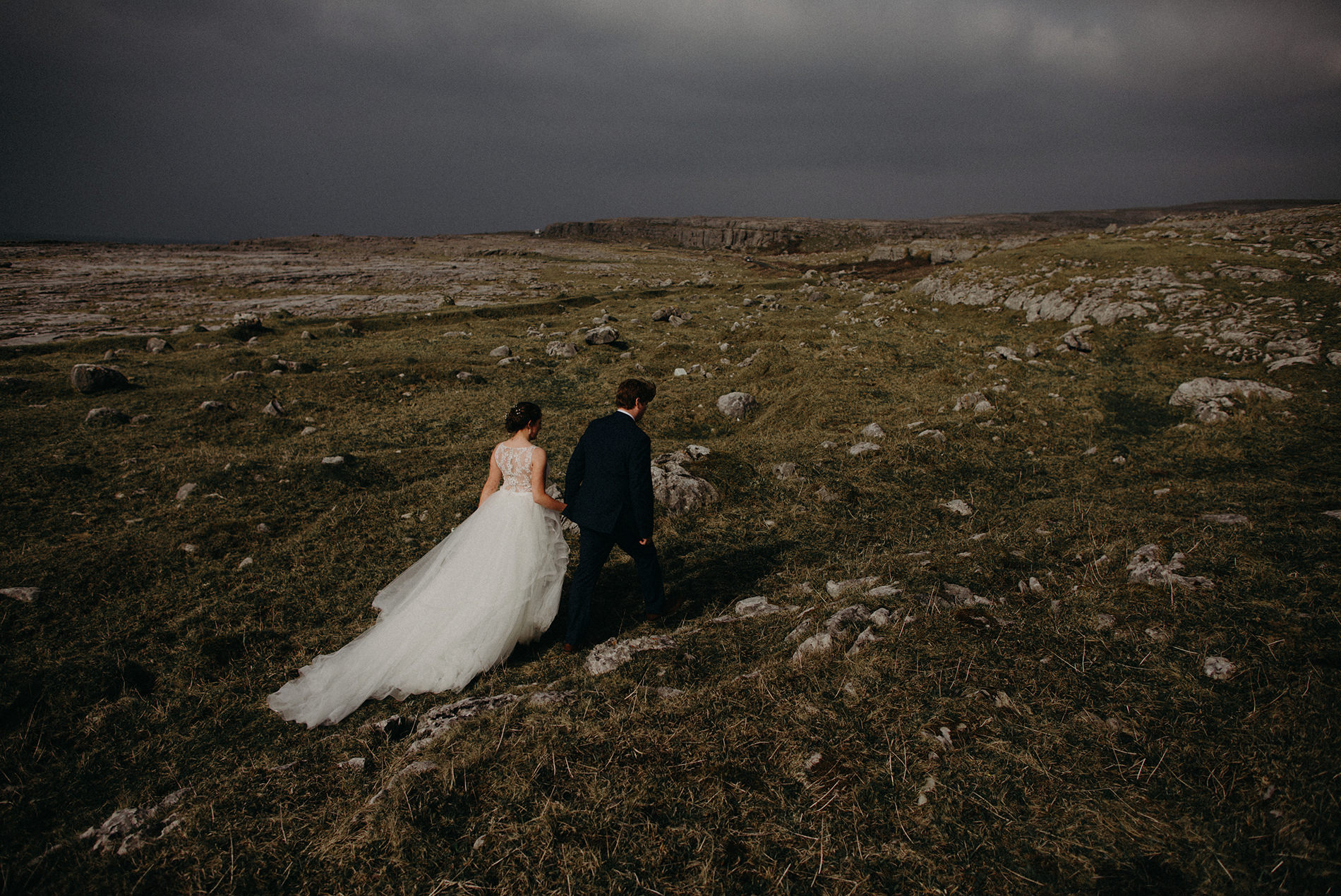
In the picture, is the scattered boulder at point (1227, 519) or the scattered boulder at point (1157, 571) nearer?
the scattered boulder at point (1157, 571)

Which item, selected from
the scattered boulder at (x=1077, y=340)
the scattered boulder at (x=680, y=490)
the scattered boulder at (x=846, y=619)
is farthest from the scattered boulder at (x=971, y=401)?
the scattered boulder at (x=846, y=619)

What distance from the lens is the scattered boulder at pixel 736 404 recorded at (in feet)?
39.5

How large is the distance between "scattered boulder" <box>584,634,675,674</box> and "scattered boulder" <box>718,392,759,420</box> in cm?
764

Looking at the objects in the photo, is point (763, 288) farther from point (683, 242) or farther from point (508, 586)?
point (683, 242)

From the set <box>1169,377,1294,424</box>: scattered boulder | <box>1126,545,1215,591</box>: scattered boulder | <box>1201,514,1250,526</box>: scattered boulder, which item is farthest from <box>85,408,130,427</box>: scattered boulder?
<box>1169,377,1294,424</box>: scattered boulder

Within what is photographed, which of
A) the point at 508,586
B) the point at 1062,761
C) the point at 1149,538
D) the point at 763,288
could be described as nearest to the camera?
the point at 1062,761

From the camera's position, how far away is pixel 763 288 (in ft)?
106

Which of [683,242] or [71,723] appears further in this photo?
[683,242]

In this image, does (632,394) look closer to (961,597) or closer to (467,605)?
(467,605)

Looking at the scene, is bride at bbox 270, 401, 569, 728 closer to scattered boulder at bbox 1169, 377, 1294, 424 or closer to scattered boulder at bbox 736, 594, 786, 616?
scattered boulder at bbox 736, 594, 786, 616

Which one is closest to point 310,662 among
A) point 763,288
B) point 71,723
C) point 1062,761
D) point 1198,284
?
point 71,723

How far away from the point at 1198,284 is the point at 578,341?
18038mm

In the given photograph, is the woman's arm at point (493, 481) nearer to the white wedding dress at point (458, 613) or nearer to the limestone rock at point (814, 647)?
the white wedding dress at point (458, 613)

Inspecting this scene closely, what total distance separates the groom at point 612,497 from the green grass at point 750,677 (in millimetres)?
647
